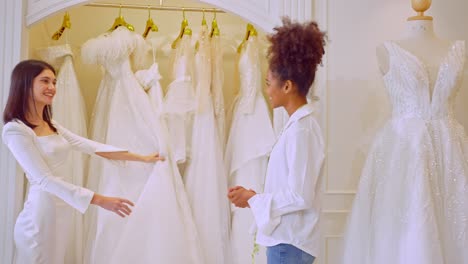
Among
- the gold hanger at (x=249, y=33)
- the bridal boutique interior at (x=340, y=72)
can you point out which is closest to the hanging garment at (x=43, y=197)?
the bridal boutique interior at (x=340, y=72)

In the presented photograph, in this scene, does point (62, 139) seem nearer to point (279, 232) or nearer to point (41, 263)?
point (41, 263)

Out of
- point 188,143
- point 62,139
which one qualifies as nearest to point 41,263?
point 62,139

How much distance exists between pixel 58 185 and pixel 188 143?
0.79 m

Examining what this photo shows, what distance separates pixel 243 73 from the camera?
9.24 feet

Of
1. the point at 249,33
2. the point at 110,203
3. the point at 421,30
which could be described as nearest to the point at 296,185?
the point at 110,203

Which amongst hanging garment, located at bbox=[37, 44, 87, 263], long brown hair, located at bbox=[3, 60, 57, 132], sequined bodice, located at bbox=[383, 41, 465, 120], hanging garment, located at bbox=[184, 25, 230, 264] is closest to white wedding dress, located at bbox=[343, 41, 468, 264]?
sequined bodice, located at bbox=[383, 41, 465, 120]

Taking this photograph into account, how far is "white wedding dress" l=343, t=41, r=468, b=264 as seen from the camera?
218 cm

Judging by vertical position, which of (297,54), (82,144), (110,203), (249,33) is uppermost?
(249,33)

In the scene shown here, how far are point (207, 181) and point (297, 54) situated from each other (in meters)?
1.10

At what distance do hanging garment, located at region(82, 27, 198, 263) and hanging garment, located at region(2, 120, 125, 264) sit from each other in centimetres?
39

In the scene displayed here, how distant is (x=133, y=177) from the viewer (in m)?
2.74

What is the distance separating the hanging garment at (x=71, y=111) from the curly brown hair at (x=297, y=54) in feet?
4.39

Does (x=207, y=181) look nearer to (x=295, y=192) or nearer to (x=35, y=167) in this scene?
(x=35, y=167)

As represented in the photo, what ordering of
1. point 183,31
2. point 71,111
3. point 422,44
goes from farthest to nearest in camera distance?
point 183,31, point 71,111, point 422,44
